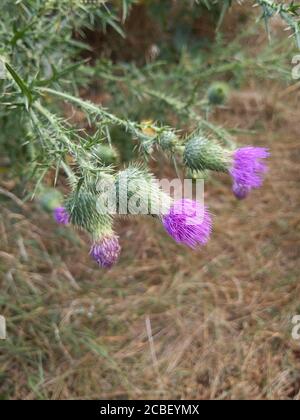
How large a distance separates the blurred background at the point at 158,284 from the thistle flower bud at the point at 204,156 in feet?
1.08

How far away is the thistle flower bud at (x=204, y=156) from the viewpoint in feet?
6.94

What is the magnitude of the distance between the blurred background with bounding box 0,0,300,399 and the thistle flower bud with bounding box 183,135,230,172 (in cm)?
33

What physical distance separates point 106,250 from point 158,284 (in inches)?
50.1

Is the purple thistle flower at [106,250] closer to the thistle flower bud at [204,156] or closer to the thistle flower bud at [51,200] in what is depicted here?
the thistle flower bud at [204,156]

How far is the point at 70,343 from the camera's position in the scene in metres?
2.74

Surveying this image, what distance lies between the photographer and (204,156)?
2119 millimetres

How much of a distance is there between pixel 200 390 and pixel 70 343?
64 centimetres

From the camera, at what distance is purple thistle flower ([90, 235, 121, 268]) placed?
1.90 metres
